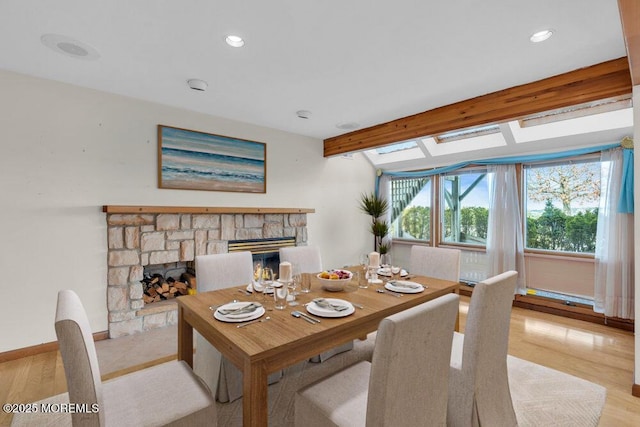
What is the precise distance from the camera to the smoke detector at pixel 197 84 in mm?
2488

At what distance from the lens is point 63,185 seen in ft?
8.43

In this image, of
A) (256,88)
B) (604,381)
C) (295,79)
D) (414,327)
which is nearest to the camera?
(414,327)

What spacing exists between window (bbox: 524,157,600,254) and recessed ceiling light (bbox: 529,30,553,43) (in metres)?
2.26

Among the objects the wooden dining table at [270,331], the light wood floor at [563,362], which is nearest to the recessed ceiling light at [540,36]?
the wooden dining table at [270,331]

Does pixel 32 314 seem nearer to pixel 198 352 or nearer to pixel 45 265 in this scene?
pixel 45 265

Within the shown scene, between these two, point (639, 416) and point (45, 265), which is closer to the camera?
point (639, 416)

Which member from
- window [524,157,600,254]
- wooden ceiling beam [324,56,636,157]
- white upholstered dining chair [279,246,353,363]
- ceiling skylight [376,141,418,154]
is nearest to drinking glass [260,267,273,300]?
white upholstered dining chair [279,246,353,363]

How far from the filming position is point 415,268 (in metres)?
2.83

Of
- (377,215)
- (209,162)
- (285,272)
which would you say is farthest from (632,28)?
(377,215)

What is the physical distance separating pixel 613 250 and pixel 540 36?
8.36ft

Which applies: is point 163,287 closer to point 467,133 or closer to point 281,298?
point 281,298

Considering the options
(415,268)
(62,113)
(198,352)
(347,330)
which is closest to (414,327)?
(347,330)

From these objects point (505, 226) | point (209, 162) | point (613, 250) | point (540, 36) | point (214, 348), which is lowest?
point (214, 348)

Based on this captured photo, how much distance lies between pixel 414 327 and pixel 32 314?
314 cm
